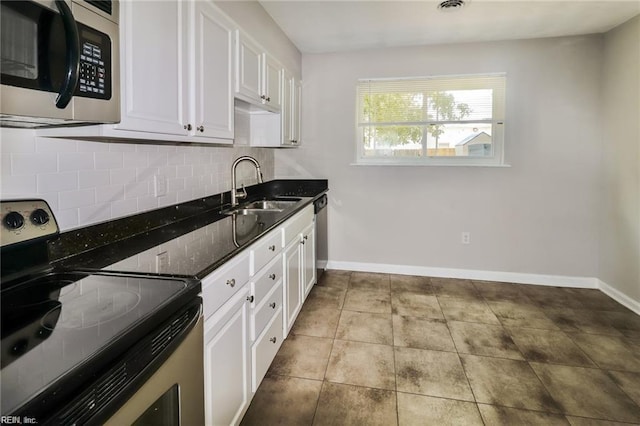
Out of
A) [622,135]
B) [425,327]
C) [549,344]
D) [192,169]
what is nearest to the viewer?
[192,169]

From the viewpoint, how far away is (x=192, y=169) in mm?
2451

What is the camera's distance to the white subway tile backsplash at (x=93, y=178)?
1584 millimetres

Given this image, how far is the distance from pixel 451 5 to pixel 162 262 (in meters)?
2.80

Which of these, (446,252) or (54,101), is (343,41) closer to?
(446,252)

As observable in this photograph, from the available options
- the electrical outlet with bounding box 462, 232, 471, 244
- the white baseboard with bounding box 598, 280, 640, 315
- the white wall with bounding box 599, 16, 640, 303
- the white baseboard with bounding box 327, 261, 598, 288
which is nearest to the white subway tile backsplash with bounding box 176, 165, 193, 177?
the white baseboard with bounding box 327, 261, 598, 288

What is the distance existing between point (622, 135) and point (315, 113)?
2.88 metres

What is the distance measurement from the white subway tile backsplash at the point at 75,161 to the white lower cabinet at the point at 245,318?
747mm

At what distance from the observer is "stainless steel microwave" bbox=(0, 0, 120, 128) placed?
0.96 meters

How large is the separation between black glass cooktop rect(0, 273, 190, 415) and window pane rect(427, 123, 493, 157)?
3356 mm

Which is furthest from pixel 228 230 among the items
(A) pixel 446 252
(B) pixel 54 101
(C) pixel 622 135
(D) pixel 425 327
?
(C) pixel 622 135

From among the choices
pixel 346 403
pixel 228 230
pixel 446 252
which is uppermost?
pixel 228 230

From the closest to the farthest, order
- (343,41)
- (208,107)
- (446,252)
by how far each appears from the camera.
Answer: (208,107) < (343,41) < (446,252)

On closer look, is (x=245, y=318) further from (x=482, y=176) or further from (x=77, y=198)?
(x=482, y=176)

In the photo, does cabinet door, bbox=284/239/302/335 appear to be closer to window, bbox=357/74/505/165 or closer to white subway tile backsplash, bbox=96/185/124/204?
white subway tile backsplash, bbox=96/185/124/204
